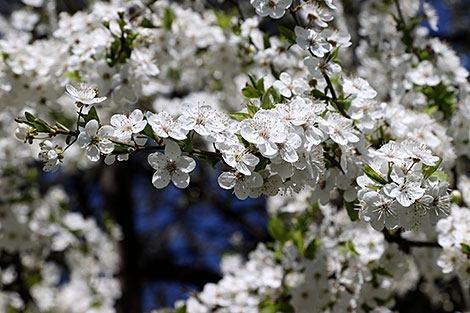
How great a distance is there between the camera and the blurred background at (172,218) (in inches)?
201

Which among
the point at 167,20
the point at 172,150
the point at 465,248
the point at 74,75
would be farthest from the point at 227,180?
the point at 167,20

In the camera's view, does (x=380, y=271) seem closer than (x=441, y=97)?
Yes

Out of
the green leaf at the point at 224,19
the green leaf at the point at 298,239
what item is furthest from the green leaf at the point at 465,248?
the green leaf at the point at 224,19

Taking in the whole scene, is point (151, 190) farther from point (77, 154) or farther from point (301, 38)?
point (301, 38)

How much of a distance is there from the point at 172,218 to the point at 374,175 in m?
6.44

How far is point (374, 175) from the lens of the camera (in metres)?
1.48

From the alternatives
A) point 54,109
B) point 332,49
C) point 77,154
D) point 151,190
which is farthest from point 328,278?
point 151,190

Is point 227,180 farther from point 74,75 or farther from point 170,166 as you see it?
point 74,75

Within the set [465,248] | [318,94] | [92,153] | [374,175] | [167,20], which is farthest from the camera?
[167,20]

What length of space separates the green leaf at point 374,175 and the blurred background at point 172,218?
2.64 metres

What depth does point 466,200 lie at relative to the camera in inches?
90.0

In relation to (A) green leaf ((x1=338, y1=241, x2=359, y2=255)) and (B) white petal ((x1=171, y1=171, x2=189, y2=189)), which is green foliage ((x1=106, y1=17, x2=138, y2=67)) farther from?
(A) green leaf ((x1=338, y1=241, x2=359, y2=255))

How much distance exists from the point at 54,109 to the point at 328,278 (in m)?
1.72

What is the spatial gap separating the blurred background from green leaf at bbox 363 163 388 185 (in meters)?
2.64
